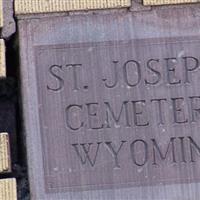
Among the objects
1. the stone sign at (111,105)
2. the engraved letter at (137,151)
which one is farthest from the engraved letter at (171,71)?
the engraved letter at (137,151)

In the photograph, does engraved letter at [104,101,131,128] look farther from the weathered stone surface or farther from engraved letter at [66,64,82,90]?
the weathered stone surface

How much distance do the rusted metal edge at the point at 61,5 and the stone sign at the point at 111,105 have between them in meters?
0.04

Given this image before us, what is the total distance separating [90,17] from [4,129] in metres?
0.59

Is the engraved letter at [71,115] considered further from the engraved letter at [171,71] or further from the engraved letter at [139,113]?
the engraved letter at [171,71]

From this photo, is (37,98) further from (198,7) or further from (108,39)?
(198,7)

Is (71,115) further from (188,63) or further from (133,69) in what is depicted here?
(188,63)

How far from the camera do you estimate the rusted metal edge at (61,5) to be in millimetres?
5301

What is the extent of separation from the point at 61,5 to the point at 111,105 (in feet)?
1.51

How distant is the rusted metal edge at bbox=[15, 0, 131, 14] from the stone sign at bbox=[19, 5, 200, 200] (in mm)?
40

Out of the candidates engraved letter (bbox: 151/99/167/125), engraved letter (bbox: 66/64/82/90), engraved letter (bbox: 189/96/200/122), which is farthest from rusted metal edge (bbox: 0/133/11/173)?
engraved letter (bbox: 189/96/200/122)

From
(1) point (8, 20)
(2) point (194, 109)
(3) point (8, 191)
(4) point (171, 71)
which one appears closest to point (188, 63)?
(4) point (171, 71)

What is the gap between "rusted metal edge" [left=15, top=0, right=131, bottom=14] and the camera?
5.30m

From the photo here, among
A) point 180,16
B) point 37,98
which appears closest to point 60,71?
point 37,98

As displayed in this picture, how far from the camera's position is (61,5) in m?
5.31
